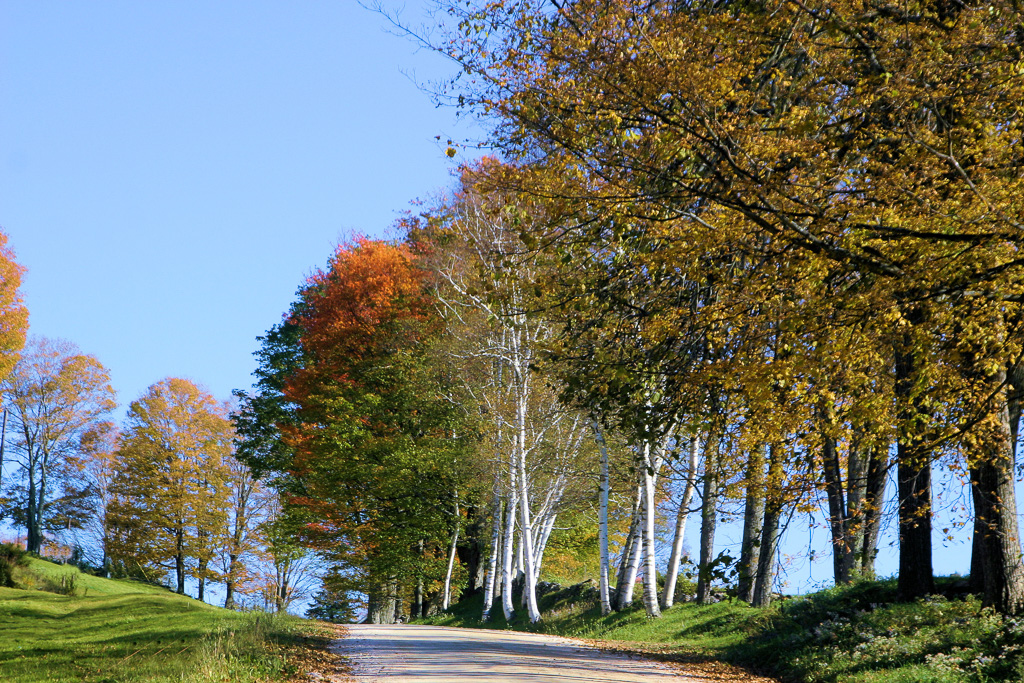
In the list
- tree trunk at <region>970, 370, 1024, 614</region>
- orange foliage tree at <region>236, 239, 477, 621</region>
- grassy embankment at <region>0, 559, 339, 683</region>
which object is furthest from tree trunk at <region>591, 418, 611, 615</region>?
tree trunk at <region>970, 370, 1024, 614</region>

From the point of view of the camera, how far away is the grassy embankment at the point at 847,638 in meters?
9.15

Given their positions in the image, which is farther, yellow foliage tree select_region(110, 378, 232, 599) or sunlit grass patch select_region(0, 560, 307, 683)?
yellow foliage tree select_region(110, 378, 232, 599)

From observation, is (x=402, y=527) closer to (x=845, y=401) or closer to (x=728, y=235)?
(x=845, y=401)

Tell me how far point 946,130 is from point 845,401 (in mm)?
3752

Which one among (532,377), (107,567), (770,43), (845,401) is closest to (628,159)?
(770,43)

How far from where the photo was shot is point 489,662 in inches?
448

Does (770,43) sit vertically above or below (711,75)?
above

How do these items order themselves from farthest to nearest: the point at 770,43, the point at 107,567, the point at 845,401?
the point at 107,567 < the point at 845,401 < the point at 770,43

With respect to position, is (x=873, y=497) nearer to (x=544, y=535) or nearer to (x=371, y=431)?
(x=544, y=535)

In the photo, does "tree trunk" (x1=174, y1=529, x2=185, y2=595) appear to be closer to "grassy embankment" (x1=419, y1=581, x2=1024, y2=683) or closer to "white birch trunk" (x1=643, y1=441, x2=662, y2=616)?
"grassy embankment" (x1=419, y1=581, x2=1024, y2=683)

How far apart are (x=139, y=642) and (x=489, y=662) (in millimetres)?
6305

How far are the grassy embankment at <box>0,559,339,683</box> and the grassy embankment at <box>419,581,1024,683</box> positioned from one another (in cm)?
607

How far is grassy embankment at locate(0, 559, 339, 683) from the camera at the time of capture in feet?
32.2

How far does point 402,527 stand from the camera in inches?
1001
